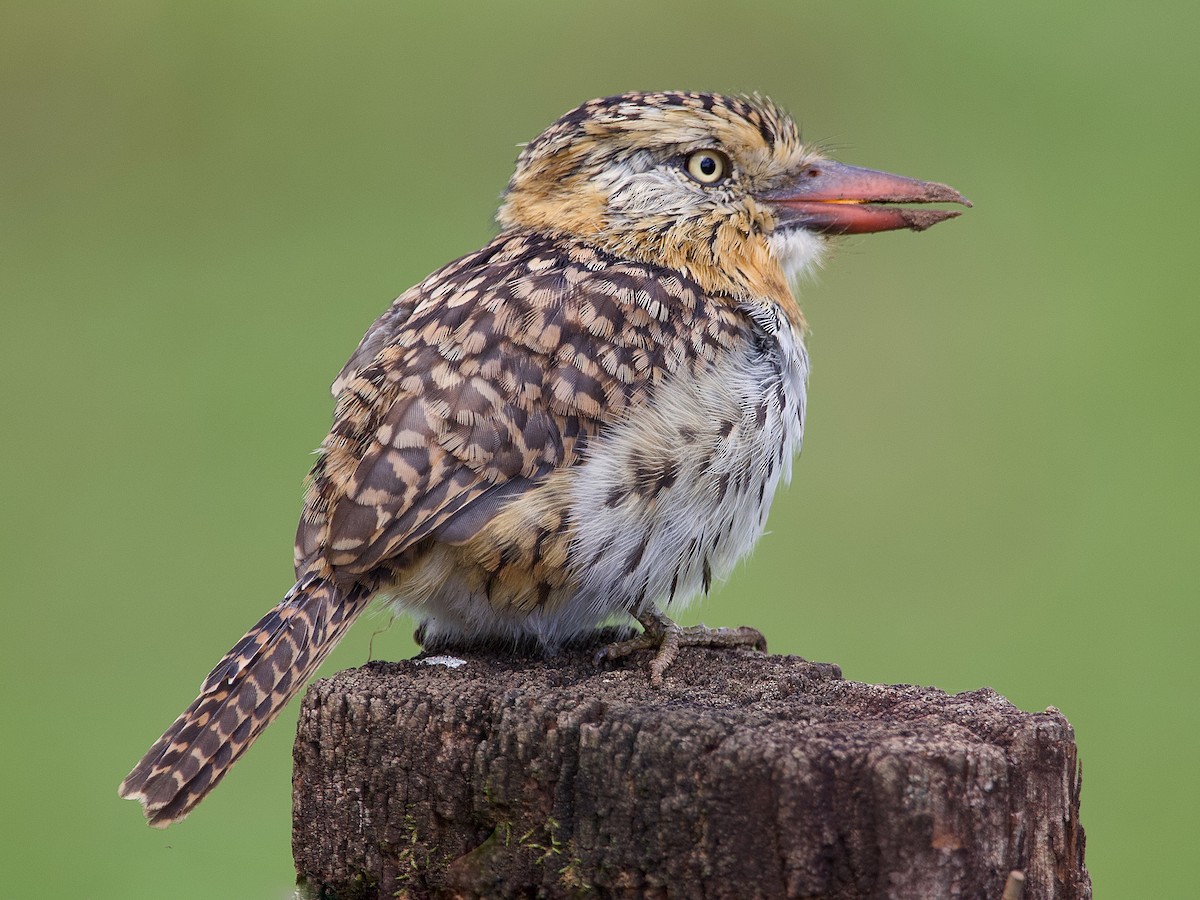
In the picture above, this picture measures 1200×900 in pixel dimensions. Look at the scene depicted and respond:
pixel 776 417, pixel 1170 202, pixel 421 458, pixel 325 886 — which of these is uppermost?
pixel 1170 202

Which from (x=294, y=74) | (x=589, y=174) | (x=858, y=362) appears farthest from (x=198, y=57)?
(x=589, y=174)

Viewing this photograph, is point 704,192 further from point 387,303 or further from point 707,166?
point 387,303

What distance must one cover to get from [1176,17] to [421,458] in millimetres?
11010

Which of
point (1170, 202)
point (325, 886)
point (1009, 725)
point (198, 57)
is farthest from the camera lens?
point (198, 57)

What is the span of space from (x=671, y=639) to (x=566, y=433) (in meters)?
0.65

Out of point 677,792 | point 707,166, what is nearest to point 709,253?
point 707,166

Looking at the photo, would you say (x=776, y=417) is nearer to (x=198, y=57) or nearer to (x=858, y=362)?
(x=858, y=362)

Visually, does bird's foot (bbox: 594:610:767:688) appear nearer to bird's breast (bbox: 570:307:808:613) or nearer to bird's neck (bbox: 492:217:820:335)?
bird's breast (bbox: 570:307:808:613)

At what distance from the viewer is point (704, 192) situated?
489cm

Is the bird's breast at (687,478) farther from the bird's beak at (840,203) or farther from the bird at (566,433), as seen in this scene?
the bird's beak at (840,203)

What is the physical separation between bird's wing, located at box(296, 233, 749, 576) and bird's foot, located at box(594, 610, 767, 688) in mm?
543

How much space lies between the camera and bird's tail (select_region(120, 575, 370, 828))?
11.7 feet

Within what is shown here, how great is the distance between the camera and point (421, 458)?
391cm

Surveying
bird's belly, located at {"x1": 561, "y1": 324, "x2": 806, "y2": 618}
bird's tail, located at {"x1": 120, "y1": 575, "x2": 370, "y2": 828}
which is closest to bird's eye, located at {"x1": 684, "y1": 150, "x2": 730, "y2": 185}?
bird's belly, located at {"x1": 561, "y1": 324, "x2": 806, "y2": 618}
